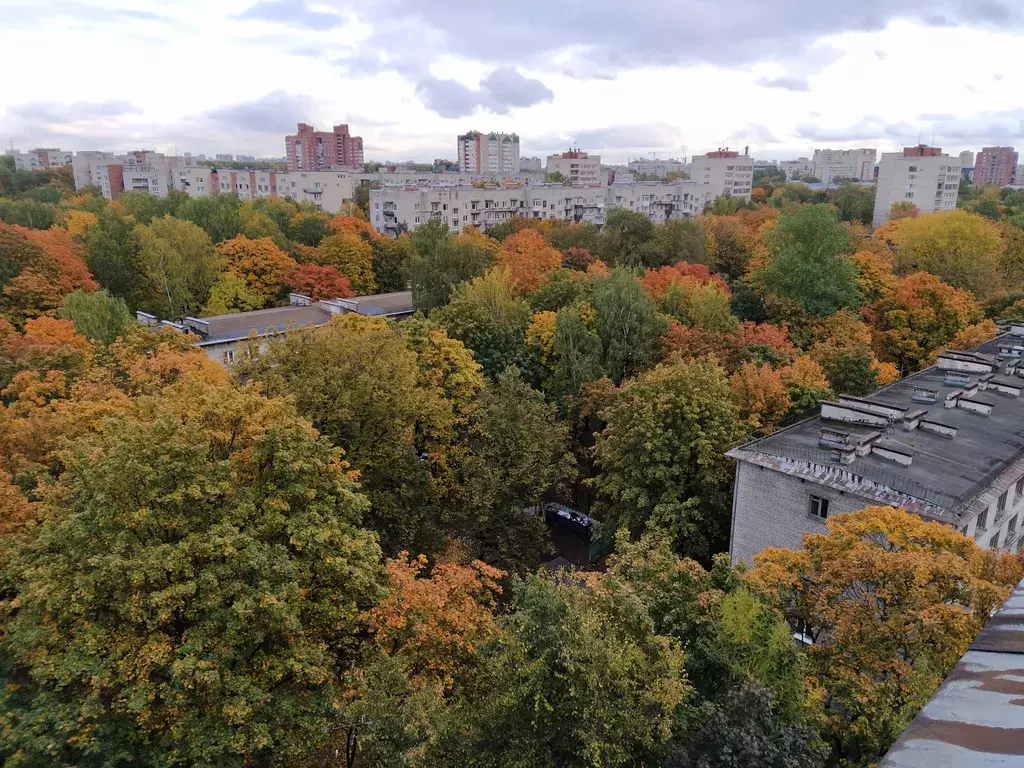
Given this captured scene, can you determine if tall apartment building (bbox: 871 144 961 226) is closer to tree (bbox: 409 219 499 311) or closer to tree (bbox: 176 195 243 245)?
tree (bbox: 409 219 499 311)

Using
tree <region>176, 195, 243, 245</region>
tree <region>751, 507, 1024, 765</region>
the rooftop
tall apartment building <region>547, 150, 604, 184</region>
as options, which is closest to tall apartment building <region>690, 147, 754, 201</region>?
tall apartment building <region>547, 150, 604, 184</region>

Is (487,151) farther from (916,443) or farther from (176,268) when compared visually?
(916,443)

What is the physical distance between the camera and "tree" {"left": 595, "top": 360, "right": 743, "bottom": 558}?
23266 mm

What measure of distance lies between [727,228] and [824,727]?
58004 mm

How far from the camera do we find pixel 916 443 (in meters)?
23.0

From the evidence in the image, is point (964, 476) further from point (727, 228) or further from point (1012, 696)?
point (727, 228)

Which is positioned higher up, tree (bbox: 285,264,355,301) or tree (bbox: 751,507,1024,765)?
tree (bbox: 285,264,355,301)

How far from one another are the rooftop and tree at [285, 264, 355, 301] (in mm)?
34380

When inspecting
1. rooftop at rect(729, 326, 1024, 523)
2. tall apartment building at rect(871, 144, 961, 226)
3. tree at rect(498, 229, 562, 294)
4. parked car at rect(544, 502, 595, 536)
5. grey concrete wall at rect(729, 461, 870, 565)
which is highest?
tall apartment building at rect(871, 144, 961, 226)

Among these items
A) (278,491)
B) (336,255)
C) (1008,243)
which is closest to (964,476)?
(278,491)

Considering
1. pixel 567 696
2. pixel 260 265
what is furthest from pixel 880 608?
pixel 260 265

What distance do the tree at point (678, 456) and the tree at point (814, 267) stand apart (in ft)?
65.3

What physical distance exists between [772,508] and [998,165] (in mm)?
221249

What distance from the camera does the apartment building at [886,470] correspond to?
19.9 m
